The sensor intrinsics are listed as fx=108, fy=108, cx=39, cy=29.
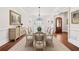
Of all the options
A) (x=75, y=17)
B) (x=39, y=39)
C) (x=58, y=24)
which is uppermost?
(x=75, y=17)

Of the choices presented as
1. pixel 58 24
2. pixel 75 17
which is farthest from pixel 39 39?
pixel 58 24

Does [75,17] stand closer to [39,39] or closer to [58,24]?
[39,39]

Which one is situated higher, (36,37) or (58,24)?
(58,24)

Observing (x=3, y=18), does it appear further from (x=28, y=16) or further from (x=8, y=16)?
(x=28, y=16)

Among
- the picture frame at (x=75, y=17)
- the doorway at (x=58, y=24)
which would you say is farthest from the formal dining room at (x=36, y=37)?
the doorway at (x=58, y=24)

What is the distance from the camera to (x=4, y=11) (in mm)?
6051

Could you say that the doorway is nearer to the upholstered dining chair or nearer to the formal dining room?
the formal dining room

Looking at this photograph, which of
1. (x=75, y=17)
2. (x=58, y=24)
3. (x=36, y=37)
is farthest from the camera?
(x=58, y=24)

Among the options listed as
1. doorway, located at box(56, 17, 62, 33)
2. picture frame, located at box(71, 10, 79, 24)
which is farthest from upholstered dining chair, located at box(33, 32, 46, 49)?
doorway, located at box(56, 17, 62, 33)

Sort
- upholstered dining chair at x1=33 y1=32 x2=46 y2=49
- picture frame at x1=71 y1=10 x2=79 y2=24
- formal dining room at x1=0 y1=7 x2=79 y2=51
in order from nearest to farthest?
upholstered dining chair at x1=33 y1=32 x2=46 y2=49 < formal dining room at x1=0 y1=7 x2=79 y2=51 < picture frame at x1=71 y1=10 x2=79 y2=24

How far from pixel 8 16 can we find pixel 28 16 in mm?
6482

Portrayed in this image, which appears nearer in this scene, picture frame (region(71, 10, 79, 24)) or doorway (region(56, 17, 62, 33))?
picture frame (region(71, 10, 79, 24))

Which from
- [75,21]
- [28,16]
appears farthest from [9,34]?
[28,16]

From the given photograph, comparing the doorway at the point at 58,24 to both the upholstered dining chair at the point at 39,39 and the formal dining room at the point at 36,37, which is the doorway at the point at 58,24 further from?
the upholstered dining chair at the point at 39,39
